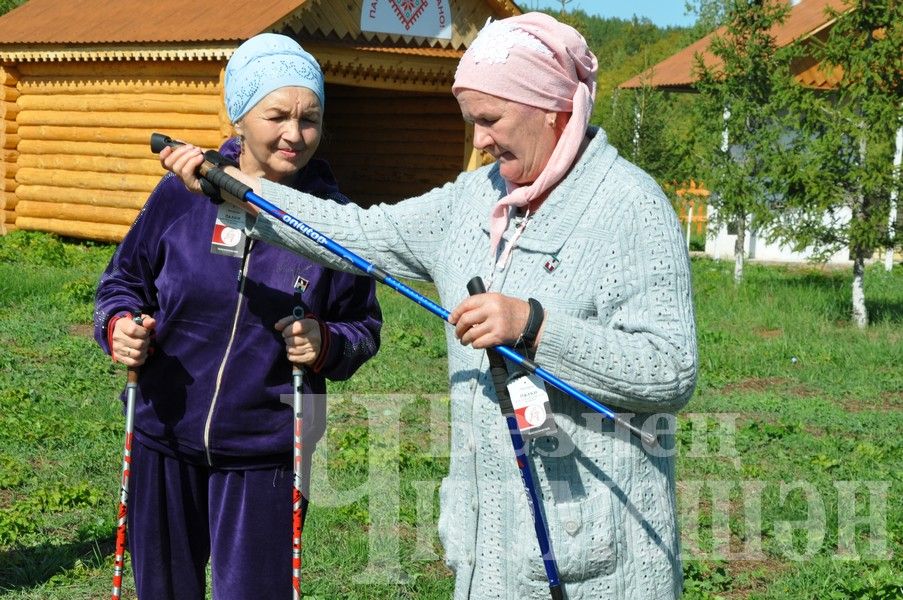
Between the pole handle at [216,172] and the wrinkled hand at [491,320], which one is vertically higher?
the pole handle at [216,172]

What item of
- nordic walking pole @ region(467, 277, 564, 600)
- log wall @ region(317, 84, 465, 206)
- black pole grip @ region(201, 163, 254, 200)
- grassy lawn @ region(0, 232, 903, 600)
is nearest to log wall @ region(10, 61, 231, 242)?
log wall @ region(317, 84, 465, 206)

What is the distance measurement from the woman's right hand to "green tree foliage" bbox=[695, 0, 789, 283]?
13.4 m

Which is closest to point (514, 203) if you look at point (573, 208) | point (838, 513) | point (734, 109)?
point (573, 208)

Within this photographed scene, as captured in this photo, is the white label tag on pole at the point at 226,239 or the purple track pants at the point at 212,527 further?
the purple track pants at the point at 212,527

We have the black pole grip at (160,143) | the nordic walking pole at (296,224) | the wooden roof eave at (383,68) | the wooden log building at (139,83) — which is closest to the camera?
the nordic walking pole at (296,224)

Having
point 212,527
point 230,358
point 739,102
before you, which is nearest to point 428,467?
point 212,527

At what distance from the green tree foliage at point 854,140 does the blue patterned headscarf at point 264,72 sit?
10.5 m

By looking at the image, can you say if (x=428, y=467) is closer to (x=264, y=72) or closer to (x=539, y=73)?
(x=264, y=72)

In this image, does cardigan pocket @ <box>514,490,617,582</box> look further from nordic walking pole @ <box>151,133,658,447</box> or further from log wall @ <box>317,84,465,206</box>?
log wall @ <box>317,84,465,206</box>

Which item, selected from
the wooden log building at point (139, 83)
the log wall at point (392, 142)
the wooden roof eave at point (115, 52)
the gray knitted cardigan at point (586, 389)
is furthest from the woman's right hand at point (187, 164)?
the log wall at point (392, 142)

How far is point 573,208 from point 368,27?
42.9 ft

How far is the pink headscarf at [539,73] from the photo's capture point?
2773 millimetres

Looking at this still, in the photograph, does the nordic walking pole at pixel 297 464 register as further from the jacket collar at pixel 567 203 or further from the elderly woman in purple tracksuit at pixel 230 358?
the jacket collar at pixel 567 203

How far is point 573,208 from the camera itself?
2861mm
